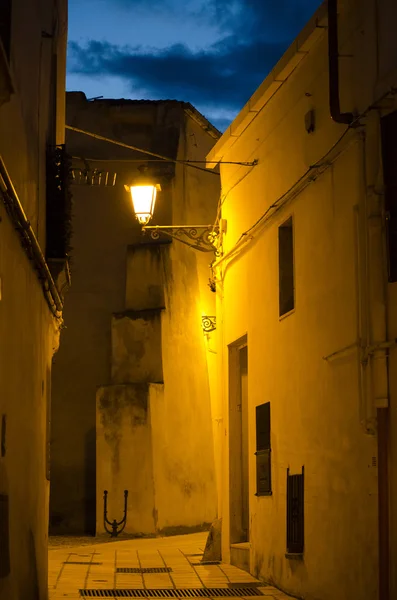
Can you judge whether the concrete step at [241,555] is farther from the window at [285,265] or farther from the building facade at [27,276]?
the window at [285,265]

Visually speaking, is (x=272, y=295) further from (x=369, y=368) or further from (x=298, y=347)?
(x=369, y=368)

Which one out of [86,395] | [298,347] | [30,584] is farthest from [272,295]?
[86,395]

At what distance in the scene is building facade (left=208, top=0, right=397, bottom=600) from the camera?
8.31 metres

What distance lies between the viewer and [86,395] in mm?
21531

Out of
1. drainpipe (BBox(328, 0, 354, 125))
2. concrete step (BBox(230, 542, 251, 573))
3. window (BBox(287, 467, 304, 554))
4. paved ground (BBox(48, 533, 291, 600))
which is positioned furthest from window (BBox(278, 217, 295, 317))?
concrete step (BBox(230, 542, 251, 573))

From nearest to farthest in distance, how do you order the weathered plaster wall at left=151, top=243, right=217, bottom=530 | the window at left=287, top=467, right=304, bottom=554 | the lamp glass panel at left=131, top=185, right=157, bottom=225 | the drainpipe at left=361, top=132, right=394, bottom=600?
the drainpipe at left=361, top=132, right=394, bottom=600 → the window at left=287, top=467, right=304, bottom=554 → the lamp glass panel at left=131, top=185, right=157, bottom=225 → the weathered plaster wall at left=151, top=243, right=217, bottom=530

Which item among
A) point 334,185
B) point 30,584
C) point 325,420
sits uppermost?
point 334,185

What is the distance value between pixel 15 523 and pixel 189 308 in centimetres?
1426

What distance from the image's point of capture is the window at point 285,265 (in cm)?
1175

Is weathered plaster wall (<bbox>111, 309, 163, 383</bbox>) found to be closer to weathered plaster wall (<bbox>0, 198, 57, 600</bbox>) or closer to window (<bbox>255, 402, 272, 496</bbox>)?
window (<bbox>255, 402, 272, 496</bbox>)

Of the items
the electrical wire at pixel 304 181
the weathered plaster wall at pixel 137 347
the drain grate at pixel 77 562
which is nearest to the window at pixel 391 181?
the electrical wire at pixel 304 181

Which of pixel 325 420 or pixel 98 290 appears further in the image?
pixel 98 290

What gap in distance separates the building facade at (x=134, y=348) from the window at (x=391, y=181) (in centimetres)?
1188

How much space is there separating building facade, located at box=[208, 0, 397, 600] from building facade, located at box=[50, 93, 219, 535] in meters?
5.47
